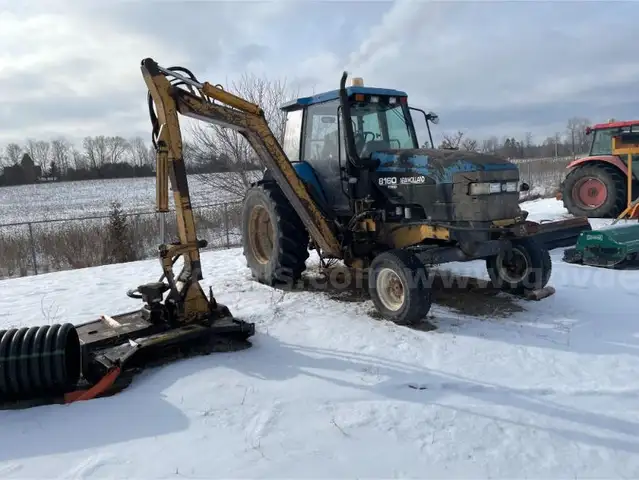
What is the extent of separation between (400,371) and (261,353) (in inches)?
51.4

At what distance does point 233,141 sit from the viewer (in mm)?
15172

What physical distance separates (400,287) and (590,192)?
9.29 m

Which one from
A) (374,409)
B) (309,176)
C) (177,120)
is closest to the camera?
(374,409)

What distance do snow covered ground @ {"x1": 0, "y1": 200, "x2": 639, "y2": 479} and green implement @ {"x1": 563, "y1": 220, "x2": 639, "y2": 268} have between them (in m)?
1.92

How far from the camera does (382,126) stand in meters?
6.51

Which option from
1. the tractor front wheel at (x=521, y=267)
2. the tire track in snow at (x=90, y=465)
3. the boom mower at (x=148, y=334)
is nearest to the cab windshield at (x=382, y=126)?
the tractor front wheel at (x=521, y=267)

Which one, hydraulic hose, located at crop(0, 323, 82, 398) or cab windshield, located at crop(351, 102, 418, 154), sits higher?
cab windshield, located at crop(351, 102, 418, 154)

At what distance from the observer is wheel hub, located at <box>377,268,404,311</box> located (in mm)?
5414

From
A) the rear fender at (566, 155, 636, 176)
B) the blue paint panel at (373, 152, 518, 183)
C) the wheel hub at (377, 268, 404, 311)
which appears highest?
the rear fender at (566, 155, 636, 176)

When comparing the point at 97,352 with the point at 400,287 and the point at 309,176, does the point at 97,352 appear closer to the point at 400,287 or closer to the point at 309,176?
the point at 400,287

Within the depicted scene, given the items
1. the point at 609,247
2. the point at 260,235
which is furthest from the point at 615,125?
the point at 260,235

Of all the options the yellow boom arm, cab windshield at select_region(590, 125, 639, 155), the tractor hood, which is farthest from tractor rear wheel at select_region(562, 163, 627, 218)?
the yellow boom arm

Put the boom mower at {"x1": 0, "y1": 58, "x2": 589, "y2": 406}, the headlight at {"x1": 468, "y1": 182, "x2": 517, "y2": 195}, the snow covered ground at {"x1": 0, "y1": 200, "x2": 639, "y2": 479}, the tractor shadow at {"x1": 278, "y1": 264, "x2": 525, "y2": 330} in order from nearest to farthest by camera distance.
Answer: the snow covered ground at {"x1": 0, "y1": 200, "x2": 639, "y2": 479}, the boom mower at {"x1": 0, "y1": 58, "x2": 589, "y2": 406}, the headlight at {"x1": 468, "y1": 182, "x2": 517, "y2": 195}, the tractor shadow at {"x1": 278, "y1": 264, "x2": 525, "y2": 330}

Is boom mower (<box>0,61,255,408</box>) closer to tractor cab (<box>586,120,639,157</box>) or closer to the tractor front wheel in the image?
the tractor front wheel
